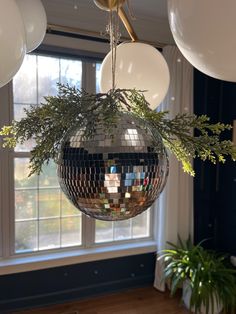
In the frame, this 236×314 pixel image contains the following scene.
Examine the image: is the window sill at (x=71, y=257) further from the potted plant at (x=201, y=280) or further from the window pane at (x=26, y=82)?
the window pane at (x=26, y=82)

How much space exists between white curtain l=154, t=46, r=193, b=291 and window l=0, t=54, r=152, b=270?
1.80ft

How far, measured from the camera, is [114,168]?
0.57 meters

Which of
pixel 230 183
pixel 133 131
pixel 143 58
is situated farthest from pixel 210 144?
pixel 230 183

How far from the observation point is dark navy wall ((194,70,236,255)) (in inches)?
111

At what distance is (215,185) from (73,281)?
168cm

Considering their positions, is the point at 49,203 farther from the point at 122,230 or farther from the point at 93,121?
the point at 93,121

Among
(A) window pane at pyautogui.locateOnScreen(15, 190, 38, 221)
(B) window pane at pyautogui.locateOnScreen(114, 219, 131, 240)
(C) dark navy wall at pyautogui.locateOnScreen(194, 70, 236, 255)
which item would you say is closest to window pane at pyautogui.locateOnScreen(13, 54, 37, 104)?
(A) window pane at pyautogui.locateOnScreen(15, 190, 38, 221)

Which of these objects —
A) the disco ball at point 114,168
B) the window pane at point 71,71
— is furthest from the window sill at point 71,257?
the disco ball at point 114,168

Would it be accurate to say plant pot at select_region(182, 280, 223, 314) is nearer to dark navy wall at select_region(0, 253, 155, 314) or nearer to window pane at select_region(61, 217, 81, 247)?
dark navy wall at select_region(0, 253, 155, 314)

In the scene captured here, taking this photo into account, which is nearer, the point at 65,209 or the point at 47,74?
the point at 47,74

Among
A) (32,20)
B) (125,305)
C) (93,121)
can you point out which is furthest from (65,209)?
(93,121)

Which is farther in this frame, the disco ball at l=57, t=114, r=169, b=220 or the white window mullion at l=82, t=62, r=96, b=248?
the white window mullion at l=82, t=62, r=96, b=248

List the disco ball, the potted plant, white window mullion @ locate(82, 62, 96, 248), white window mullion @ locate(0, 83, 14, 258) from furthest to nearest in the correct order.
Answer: white window mullion @ locate(82, 62, 96, 248) < white window mullion @ locate(0, 83, 14, 258) < the potted plant < the disco ball

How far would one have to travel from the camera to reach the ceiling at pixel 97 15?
233 cm
